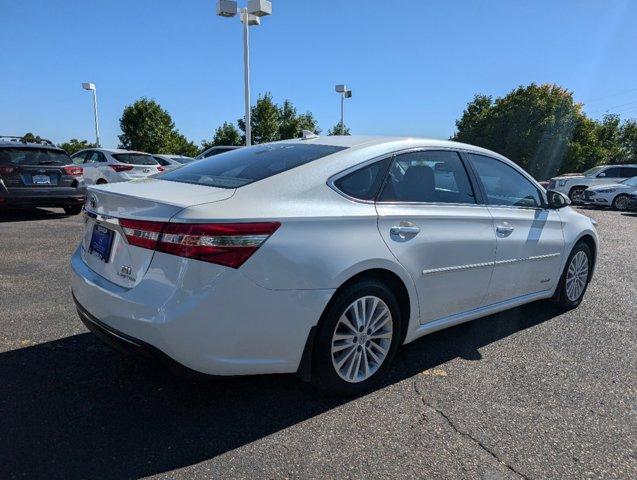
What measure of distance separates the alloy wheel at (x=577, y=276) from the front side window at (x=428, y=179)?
173 cm

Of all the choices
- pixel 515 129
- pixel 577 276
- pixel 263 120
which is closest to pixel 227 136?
pixel 263 120

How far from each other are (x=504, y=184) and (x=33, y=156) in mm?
8965

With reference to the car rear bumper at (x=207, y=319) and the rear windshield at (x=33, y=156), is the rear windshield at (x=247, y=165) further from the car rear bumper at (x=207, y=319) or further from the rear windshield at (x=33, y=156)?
the rear windshield at (x=33, y=156)

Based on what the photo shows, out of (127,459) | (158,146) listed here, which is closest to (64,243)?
(127,459)

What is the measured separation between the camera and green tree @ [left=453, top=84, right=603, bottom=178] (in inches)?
1371

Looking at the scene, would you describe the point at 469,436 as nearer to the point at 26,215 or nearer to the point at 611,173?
the point at 26,215

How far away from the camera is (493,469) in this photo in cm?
243

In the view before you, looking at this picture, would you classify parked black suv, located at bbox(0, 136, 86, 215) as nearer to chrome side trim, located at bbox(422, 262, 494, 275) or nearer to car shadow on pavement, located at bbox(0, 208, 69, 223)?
car shadow on pavement, located at bbox(0, 208, 69, 223)

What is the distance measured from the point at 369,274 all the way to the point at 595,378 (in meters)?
1.82

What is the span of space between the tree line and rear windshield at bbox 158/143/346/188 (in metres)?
29.5

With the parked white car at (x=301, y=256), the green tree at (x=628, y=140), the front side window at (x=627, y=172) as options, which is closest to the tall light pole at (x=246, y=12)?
the parked white car at (x=301, y=256)

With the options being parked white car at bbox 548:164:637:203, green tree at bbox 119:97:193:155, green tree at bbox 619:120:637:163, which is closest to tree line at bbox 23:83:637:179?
green tree at bbox 119:97:193:155

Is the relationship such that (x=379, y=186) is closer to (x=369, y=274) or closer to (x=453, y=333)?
(x=369, y=274)

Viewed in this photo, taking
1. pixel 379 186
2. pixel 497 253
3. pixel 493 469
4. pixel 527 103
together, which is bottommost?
pixel 493 469
